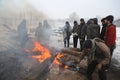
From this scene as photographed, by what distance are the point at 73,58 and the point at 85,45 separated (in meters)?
3.68

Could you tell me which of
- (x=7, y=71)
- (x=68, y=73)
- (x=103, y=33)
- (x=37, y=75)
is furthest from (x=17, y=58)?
(x=103, y=33)

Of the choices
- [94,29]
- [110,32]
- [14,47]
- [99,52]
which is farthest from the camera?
[14,47]

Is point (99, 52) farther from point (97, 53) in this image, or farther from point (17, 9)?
point (17, 9)

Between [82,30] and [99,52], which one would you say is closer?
[99,52]

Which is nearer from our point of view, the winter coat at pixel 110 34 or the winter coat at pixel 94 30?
the winter coat at pixel 110 34

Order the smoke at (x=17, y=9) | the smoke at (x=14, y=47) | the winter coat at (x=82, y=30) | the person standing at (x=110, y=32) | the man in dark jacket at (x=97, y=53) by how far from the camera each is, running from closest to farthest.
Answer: the man in dark jacket at (x=97, y=53)
the person standing at (x=110, y=32)
the smoke at (x=14, y=47)
the winter coat at (x=82, y=30)
the smoke at (x=17, y=9)

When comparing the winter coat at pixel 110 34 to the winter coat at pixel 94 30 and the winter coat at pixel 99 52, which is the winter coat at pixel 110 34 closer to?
the winter coat at pixel 94 30

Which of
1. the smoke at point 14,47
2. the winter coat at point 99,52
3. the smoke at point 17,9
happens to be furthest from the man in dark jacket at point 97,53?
the smoke at point 17,9

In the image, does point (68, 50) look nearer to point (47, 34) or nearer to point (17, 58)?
point (17, 58)

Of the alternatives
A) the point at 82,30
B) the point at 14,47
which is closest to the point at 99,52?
the point at 82,30

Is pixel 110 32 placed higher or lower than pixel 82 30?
lower

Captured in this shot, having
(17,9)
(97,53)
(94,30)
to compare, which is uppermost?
(17,9)

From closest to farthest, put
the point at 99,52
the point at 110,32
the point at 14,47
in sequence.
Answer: the point at 99,52 < the point at 110,32 < the point at 14,47

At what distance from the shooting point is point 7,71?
6.62 meters
